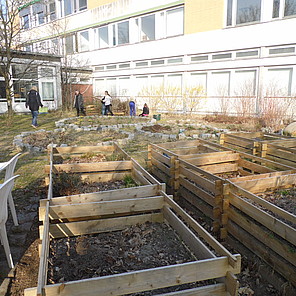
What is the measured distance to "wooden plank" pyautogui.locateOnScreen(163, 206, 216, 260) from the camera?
9.11ft

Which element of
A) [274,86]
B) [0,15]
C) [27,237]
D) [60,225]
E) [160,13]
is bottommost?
[27,237]

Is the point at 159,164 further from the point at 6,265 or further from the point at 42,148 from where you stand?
the point at 42,148

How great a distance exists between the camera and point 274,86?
15.8m

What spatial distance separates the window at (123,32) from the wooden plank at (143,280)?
24045 millimetres

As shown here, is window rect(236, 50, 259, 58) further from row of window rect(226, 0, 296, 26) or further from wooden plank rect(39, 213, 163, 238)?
wooden plank rect(39, 213, 163, 238)

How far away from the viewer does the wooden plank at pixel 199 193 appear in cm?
438

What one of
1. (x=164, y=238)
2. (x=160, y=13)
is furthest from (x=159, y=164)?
(x=160, y=13)

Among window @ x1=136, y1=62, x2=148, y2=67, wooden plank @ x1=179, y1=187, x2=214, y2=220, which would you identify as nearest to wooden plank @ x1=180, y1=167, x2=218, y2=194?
wooden plank @ x1=179, y1=187, x2=214, y2=220

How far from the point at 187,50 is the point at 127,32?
263 inches

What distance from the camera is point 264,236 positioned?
3385 mm

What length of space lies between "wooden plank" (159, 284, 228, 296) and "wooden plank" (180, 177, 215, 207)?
1863mm

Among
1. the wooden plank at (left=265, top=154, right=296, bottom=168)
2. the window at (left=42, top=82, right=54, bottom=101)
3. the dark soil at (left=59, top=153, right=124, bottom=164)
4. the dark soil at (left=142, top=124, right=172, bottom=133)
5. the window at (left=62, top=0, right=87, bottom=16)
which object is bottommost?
the dark soil at (left=142, top=124, right=172, bottom=133)

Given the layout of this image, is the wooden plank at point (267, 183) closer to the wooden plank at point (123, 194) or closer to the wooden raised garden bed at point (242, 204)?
the wooden raised garden bed at point (242, 204)

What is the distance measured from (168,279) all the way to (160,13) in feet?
73.6
